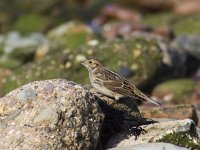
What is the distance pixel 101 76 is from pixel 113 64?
15.9 ft

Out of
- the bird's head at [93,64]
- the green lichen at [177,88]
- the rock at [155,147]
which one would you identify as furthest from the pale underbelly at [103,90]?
the green lichen at [177,88]

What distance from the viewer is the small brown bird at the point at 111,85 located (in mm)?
12445

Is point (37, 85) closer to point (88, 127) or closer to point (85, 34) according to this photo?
point (88, 127)

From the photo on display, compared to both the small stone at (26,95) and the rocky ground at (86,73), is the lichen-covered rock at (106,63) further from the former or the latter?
the small stone at (26,95)

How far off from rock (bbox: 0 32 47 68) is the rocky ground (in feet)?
0.10

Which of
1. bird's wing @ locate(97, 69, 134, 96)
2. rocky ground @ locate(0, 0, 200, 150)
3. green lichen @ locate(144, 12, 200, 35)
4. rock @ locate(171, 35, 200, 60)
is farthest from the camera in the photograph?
green lichen @ locate(144, 12, 200, 35)

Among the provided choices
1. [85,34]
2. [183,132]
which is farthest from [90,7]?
[183,132]

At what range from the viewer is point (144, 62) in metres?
17.6

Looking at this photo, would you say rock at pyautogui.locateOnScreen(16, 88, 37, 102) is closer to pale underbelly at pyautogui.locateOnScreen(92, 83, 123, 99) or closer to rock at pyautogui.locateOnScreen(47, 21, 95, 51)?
pale underbelly at pyautogui.locateOnScreen(92, 83, 123, 99)

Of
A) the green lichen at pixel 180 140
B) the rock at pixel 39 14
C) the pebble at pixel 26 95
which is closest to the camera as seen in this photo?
the pebble at pixel 26 95

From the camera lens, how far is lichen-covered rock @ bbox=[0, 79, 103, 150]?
1015cm

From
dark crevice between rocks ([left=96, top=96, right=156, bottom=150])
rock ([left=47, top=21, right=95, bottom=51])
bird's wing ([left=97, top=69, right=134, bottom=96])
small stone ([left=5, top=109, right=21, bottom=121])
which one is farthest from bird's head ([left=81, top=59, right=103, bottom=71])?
rock ([left=47, top=21, right=95, bottom=51])

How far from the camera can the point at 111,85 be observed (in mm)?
12633

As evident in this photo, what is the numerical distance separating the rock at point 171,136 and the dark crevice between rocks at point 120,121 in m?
0.11
